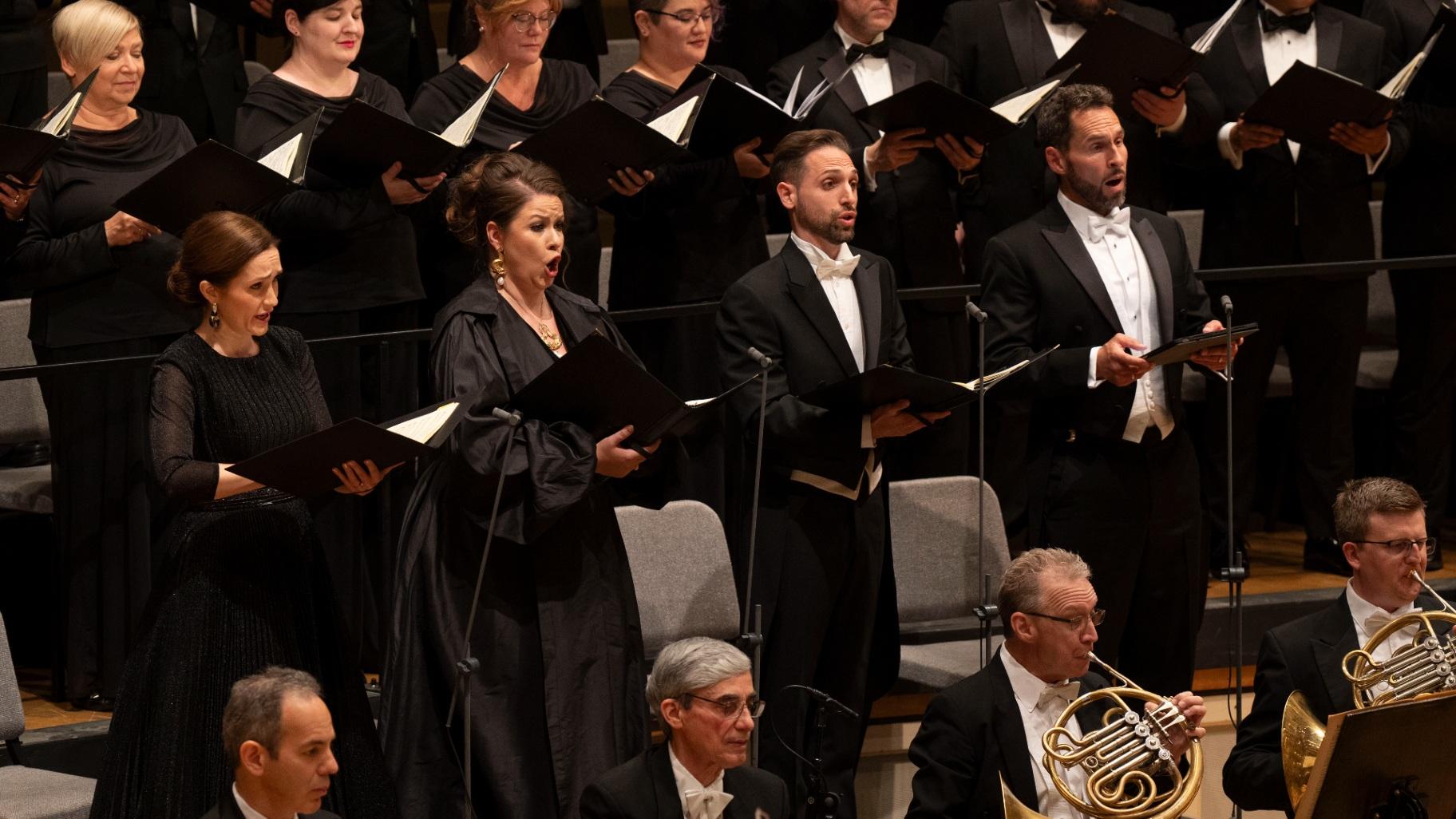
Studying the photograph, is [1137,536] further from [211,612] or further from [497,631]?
[211,612]

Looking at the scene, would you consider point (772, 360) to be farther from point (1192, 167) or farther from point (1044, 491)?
point (1192, 167)

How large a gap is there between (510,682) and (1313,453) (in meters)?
2.63

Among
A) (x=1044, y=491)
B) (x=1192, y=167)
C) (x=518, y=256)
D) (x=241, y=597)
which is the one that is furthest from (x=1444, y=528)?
(x=241, y=597)

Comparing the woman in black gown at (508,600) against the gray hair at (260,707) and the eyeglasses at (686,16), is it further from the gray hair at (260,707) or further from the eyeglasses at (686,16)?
the eyeglasses at (686,16)

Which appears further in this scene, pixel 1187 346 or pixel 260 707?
pixel 1187 346

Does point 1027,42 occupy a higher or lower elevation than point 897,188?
higher

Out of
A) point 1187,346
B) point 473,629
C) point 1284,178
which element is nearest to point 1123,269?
point 1187,346

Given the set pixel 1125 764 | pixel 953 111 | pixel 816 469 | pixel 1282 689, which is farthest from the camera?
pixel 953 111

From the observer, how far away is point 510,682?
3.66 metres

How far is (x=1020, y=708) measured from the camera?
11.8ft

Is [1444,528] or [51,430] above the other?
[51,430]

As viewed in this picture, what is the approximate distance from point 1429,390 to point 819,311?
2.13m

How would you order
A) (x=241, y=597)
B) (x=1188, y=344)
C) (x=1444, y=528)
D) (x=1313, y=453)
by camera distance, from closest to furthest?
(x=241, y=597) → (x=1188, y=344) → (x=1313, y=453) → (x=1444, y=528)

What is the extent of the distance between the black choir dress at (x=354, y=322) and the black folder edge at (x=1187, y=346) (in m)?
1.60
